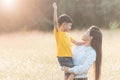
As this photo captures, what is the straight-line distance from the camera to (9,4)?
45469 mm

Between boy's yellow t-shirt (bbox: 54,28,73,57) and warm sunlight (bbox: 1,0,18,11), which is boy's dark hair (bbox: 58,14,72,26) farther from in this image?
warm sunlight (bbox: 1,0,18,11)

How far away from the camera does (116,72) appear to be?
38.3ft

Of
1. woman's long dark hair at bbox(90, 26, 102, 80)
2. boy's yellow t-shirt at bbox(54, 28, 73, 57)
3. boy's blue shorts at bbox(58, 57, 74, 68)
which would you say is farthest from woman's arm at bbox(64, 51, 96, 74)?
boy's yellow t-shirt at bbox(54, 28, 73, 57)

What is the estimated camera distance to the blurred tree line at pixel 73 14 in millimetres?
42406

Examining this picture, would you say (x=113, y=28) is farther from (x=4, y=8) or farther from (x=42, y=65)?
(x=42, y=65)

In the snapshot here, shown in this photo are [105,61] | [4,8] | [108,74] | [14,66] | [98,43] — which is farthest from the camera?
[4,8]

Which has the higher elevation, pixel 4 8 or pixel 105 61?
pixel 4 8

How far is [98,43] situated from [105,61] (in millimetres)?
7871

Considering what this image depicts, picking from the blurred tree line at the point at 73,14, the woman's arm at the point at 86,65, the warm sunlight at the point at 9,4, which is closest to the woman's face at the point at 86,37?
the woman's arm at the point at 86,65

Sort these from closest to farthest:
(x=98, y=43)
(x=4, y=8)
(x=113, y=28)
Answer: (x=98, y=43), (x=113, y=28), (x=4, y=8)

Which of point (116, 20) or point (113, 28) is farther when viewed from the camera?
point (116, 20)

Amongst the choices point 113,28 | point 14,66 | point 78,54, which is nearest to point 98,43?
point 78,54

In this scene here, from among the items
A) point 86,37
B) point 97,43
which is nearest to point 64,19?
point 86,37

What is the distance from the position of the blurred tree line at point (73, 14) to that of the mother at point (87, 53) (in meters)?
35.4
